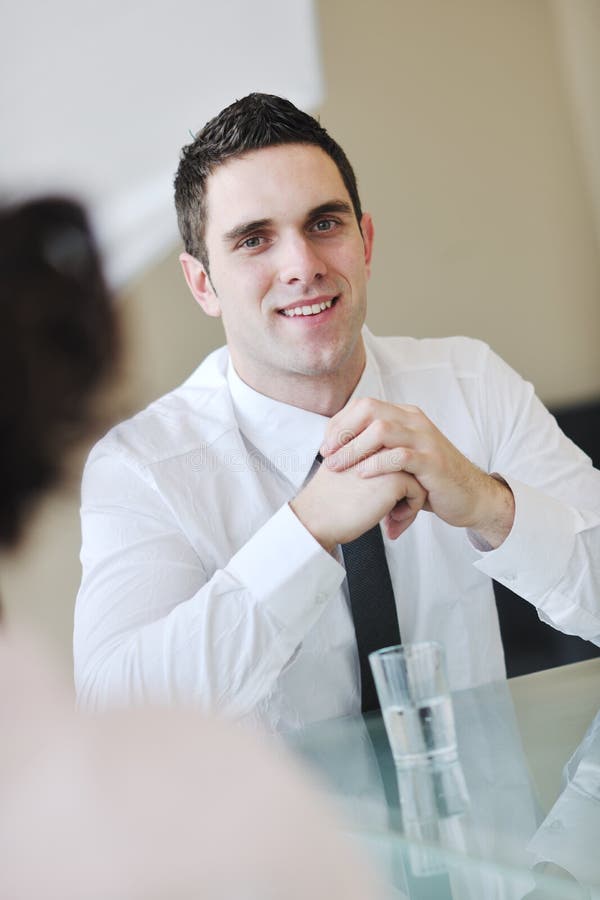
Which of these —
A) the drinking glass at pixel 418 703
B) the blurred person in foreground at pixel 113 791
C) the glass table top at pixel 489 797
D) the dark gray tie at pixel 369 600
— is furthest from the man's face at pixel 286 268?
the blurred person in foreground at pixel 113 791

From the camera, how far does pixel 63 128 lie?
221 cm

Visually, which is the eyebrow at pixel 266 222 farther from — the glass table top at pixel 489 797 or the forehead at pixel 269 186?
the glass table top at pixel 489 797

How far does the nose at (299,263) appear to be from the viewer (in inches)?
63.6

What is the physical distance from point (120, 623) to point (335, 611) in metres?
0.33

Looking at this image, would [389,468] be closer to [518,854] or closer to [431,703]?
[431,703]

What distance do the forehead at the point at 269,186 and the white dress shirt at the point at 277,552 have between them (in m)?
0.28

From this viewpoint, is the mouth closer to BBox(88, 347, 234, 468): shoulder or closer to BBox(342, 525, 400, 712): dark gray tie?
BBox(88, 347, 234, 468): shoulder

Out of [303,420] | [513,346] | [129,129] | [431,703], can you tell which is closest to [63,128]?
[129,129]

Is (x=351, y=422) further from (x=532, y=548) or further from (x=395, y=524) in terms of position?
(x=532, y=548)

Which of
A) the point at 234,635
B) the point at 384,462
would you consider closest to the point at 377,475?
the point at 384,462

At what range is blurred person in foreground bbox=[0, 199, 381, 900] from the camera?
0.41m

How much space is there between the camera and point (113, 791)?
43 centimetres

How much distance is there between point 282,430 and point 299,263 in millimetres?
269

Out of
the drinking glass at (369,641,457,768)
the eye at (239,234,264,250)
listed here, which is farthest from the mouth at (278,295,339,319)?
the drinking glass at (369,641,457,768)
